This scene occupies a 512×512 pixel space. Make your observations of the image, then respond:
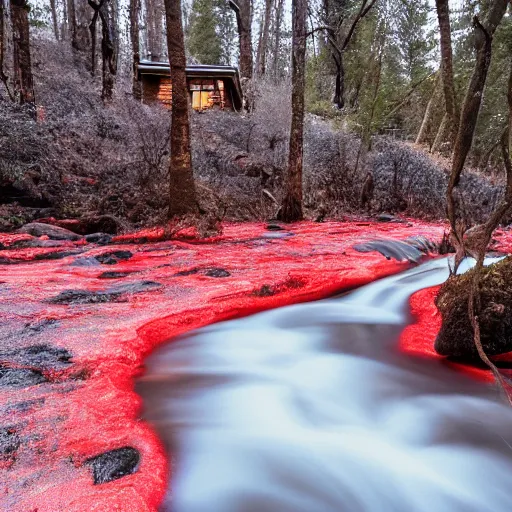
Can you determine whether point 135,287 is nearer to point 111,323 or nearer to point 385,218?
point 111,323

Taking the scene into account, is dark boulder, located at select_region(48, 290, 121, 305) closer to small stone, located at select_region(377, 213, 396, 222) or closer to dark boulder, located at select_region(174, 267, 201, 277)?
dark boulder, located at select_region(174, 267, 201, 277)

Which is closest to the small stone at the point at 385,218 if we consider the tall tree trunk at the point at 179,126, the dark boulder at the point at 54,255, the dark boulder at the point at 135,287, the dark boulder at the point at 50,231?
the tall tree trunk at the point at 179,126

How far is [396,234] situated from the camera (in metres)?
8.45

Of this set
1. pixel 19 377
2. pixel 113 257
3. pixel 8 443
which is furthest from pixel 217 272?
pixel 8 443

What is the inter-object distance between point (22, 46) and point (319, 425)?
40.7ft

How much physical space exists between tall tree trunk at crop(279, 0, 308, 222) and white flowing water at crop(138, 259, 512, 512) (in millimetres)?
6403

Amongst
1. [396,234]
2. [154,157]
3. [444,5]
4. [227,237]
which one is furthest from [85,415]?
[444,5]

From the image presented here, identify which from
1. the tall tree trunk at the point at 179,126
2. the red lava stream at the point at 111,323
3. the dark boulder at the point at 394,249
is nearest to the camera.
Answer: the red lava stream at the point at 111,323

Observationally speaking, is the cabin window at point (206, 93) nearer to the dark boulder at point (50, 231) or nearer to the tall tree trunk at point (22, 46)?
the tall tree trunk at point (22, 46)

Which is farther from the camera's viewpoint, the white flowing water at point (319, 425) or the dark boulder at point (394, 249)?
the dark boulder at point (394, 249)

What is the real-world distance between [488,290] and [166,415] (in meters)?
2.28

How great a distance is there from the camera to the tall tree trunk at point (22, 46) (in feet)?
36.8

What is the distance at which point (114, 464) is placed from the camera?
204 centimetres

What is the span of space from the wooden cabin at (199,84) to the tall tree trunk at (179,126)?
46.3ft
